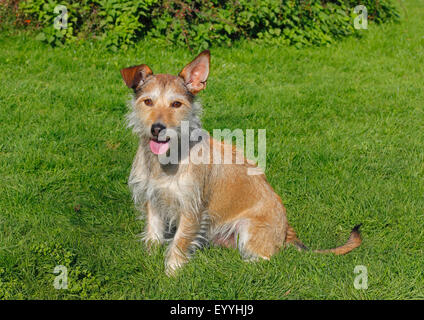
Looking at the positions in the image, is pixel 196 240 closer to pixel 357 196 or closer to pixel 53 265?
pixel 53 265

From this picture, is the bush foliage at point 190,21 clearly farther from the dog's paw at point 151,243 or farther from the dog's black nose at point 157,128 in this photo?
the dog's black nose at point 157,128

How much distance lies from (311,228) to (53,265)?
242 cm

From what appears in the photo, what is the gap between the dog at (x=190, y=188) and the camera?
3850 mm

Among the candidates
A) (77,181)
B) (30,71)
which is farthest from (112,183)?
(30,71)

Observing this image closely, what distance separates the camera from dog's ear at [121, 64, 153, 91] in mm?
3834

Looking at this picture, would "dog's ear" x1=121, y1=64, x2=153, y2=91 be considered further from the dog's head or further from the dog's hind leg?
the dog's hind leg

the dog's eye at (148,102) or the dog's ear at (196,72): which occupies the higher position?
the dog's ear at (196,72)

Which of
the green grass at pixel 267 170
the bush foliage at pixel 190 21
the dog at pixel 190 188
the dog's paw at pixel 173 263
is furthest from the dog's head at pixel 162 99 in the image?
the bush foliage at pixel 190 21

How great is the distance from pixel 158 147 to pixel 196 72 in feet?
2.32

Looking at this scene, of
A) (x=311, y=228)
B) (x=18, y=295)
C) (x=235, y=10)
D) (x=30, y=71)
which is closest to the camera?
(x=18, y=295)

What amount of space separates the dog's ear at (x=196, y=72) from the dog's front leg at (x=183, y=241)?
3.55 ft

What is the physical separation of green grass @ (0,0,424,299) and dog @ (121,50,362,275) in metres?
0.17

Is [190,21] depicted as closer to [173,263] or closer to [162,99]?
[162,99]

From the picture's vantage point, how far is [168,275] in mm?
3998
